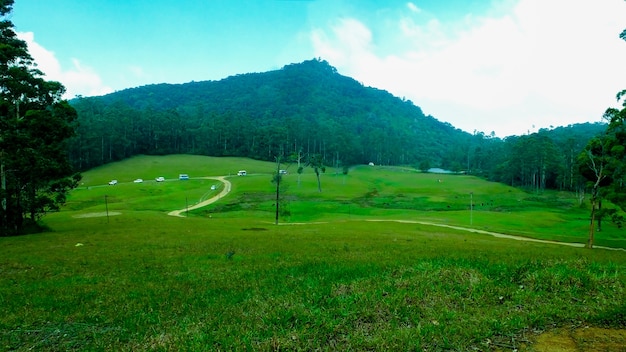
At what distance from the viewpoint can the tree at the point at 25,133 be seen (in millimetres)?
32344

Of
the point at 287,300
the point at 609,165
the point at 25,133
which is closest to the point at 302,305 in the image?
the point at 287,300

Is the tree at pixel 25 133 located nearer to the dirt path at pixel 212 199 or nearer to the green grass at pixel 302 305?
the green grass at pixel 302 305

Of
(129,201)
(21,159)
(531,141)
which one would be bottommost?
(129,201)

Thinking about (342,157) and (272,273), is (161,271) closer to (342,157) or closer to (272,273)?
(272,273)

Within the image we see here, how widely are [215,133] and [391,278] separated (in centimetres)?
18638

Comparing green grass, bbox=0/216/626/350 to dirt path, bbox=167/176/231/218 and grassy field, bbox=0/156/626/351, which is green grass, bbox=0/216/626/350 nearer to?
grassy field, bbox=0/156/626/351

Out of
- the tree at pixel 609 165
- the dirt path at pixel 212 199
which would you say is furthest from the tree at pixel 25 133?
the tree at pixel 609 165

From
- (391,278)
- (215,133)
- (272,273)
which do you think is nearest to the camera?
(391,278)

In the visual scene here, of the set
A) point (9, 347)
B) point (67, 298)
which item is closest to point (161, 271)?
point (67, 298)

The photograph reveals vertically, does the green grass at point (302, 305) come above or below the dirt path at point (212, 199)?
above

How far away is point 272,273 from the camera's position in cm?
1416

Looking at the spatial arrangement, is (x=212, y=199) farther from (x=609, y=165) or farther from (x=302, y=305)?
(x=302, y=305)

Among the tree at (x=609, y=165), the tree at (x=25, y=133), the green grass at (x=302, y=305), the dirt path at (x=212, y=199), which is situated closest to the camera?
the green grass at (x=302, y=305)

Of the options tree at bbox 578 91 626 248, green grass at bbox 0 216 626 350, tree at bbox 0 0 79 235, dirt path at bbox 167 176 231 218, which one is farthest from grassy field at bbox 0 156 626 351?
dirt path at bbox 167 176 231 218
